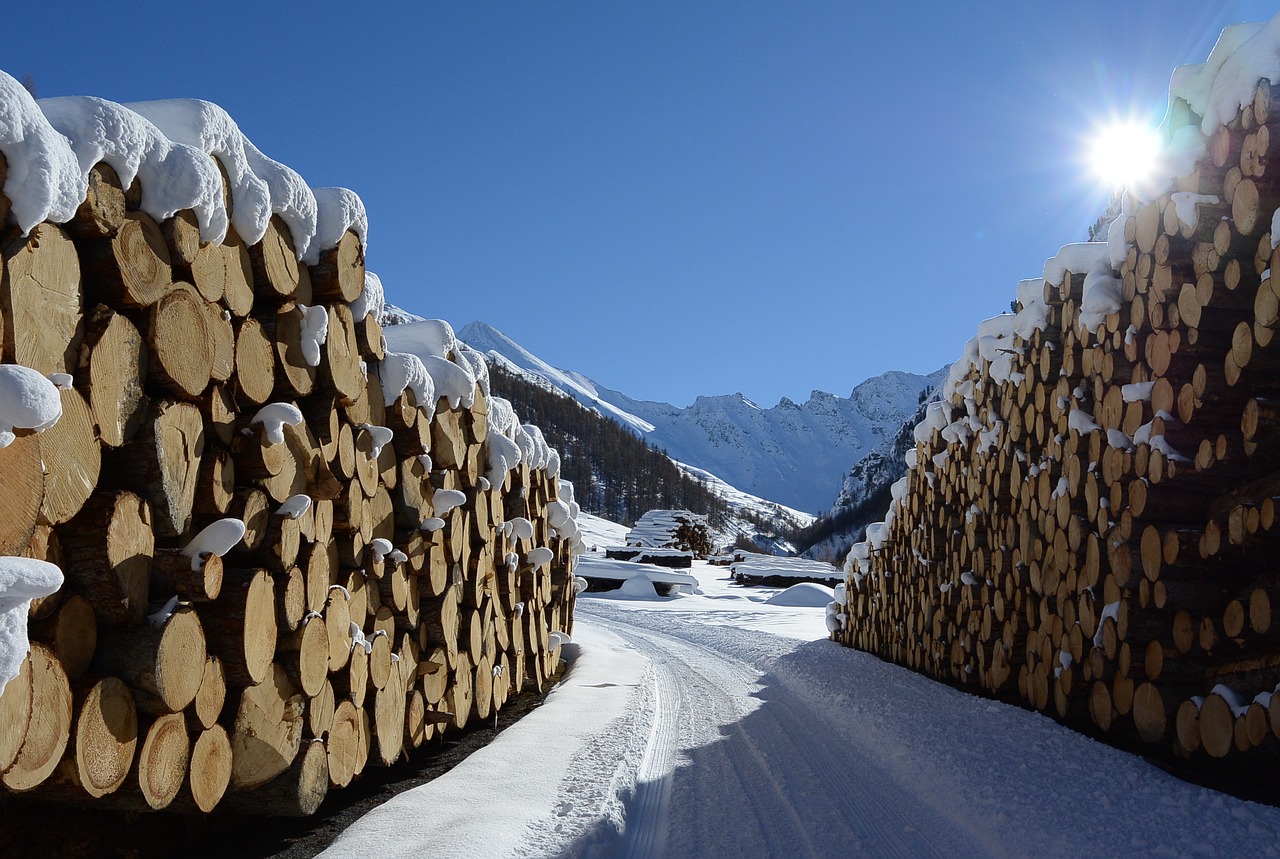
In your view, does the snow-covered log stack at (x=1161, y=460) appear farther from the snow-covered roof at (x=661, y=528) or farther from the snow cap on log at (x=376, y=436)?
the snow-covered roof at (x=661, y=528)

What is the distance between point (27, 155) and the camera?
6.21 feet

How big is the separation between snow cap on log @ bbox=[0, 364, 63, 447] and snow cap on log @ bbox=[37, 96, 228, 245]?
644 mm

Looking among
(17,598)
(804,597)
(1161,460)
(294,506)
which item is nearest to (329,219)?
Result: (294,506)

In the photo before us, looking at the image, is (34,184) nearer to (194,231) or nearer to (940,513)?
(194,231)

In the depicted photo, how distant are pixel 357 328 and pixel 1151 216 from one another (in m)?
4.45

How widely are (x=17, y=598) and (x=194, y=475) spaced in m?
0.89

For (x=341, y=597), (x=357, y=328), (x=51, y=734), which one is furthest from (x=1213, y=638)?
(x=51, y=734)

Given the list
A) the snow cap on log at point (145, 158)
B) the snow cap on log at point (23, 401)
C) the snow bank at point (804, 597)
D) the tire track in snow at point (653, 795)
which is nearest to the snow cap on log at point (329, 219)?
the snow cap on log at point (145, 158)

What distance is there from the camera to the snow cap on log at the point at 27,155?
1857mm

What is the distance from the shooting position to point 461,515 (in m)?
5.12

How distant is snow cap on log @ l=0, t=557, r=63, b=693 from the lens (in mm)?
1775

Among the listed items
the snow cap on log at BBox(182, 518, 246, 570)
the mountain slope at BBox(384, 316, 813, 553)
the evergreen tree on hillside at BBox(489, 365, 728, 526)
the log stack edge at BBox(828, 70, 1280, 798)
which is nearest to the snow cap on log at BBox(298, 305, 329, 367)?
the snow cap on log at BBox(182, 518, 246, 570)

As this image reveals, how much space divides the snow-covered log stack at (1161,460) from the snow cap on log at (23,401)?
463 cm

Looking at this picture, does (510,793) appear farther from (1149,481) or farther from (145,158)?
(1149,481)
